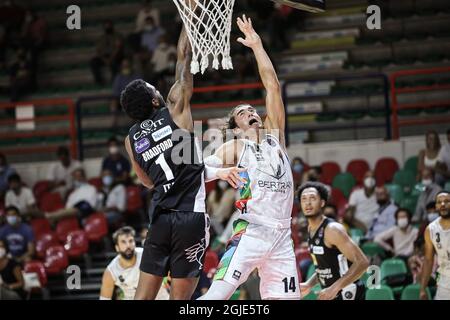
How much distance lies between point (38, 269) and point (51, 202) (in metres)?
1.85

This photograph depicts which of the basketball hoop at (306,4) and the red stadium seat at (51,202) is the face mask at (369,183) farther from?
the basketball hoop at (306,4)

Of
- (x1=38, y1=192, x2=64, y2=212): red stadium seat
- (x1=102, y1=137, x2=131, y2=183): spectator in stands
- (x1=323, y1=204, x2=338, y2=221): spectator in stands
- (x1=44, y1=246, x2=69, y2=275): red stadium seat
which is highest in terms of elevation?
(x1=102, y1=137, x2=131, y2=183): spectator in stands

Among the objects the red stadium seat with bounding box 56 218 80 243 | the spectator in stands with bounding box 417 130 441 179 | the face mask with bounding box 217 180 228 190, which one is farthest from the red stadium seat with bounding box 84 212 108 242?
the spectator in stands with bounding box 417 130 441 179

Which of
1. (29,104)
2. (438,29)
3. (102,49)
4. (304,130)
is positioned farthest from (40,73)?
(438,29)

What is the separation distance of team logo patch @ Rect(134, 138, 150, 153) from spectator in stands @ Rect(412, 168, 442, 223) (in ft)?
19.8

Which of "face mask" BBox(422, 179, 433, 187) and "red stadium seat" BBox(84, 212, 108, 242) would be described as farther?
"red stadium seat" BBox(84, 212, 108, 242)

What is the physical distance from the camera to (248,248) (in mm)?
7613

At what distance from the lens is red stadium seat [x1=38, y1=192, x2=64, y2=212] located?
15.1 metres

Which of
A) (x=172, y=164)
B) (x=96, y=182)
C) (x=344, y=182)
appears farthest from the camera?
(x=96, y=182)

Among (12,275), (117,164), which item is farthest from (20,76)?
(12,275)

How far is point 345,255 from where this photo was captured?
8.55m

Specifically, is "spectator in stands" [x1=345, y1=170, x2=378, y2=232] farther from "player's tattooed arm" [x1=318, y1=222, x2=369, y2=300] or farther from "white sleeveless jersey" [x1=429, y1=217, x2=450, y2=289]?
"player's tattooed arm" [x1=318, y1=222, x2=369, y2=300]

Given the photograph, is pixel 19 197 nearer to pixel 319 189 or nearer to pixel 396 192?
pixel 396 192

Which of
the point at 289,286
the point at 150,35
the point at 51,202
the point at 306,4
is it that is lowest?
the point at 289,286
